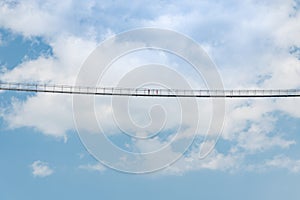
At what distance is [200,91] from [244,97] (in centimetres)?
905

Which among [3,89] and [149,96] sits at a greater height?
[3,89]

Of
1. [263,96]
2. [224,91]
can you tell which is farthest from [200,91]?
Answer: [263,96]

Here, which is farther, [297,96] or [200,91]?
[297,96]

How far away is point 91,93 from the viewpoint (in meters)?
84.4

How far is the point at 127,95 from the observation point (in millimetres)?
82812

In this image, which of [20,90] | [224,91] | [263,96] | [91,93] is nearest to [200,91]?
[224,91]

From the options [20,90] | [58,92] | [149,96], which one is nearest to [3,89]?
[20,90]

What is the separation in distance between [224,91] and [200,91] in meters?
4.48

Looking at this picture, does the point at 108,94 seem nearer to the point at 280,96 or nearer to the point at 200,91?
the point at 200,91

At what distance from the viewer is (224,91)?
278ft

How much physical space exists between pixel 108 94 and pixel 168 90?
11.1 m

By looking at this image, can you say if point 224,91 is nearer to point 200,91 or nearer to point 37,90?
point 200,91

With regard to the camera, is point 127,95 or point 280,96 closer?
point 127,95

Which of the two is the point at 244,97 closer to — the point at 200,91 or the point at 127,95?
the point at 200,91
